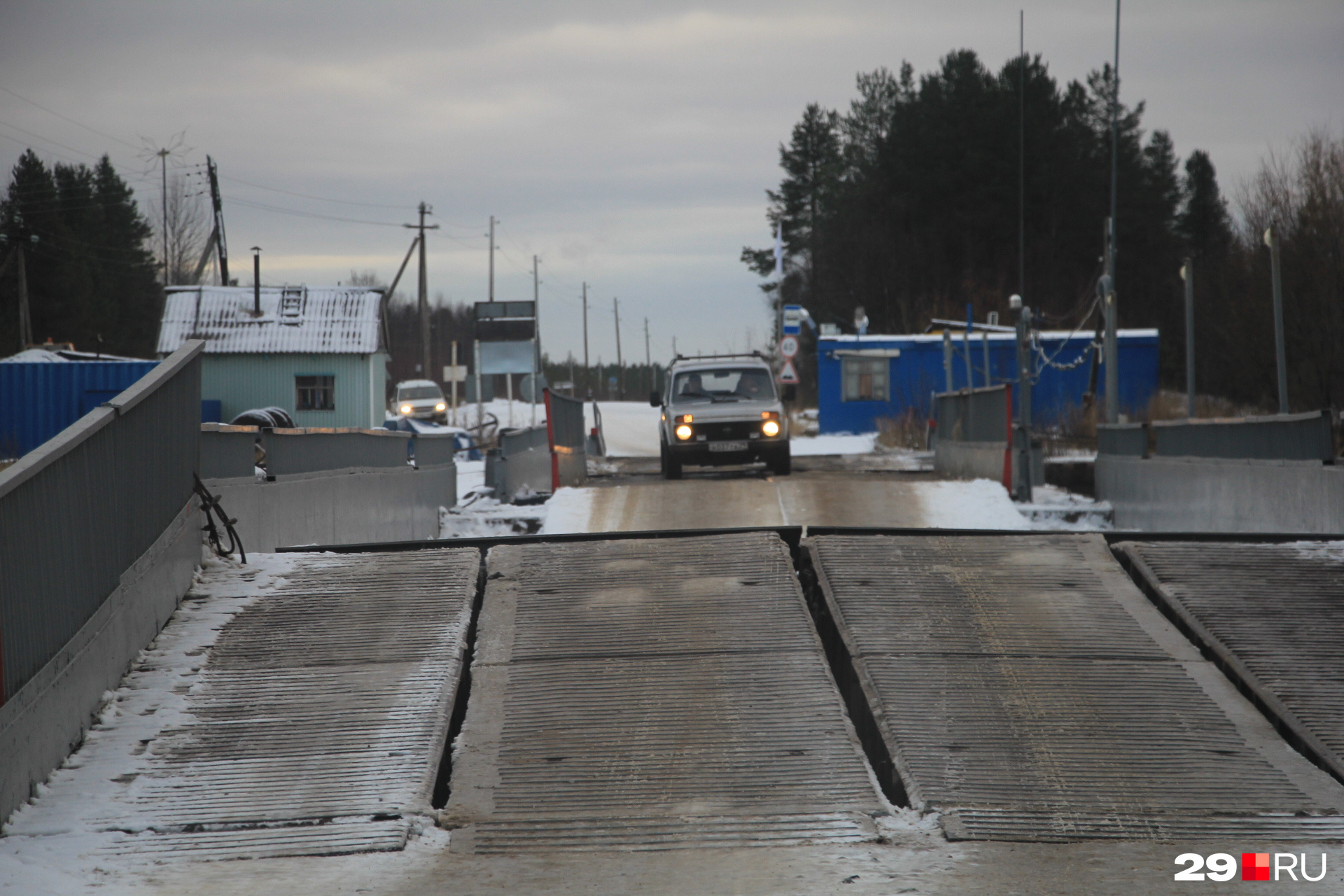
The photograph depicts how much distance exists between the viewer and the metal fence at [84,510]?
182 inches

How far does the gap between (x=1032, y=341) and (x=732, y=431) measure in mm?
13732

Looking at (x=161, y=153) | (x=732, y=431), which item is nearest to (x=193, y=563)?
(x=732, y=431)

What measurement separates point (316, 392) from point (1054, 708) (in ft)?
158

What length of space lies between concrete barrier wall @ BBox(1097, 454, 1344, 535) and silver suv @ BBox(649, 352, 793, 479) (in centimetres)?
606

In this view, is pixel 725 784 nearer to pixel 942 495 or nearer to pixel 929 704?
pixel 929 704

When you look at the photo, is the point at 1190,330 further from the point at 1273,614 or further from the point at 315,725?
the point at 315,725

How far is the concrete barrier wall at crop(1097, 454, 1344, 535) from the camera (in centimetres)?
901

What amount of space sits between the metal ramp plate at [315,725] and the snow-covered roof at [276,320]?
4494cm

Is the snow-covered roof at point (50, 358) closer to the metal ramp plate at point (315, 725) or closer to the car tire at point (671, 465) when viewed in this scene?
the car tire at point (671, 465)

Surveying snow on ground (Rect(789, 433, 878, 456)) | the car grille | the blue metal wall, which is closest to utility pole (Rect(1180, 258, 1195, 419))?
the car grille

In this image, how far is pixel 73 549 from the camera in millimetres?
5227

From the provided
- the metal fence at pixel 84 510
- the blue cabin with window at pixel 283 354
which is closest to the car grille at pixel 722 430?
the metal fence at pixel 84 510

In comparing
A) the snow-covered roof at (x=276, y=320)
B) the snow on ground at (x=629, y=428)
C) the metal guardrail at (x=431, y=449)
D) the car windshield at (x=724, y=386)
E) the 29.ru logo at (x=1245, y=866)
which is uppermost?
the snow-covered roof at (x=276, y=320)

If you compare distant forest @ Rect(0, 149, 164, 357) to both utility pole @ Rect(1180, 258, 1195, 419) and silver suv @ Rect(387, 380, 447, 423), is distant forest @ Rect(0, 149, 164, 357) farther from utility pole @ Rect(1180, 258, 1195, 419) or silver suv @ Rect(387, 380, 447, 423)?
utility pole @ Rect(1180, 258, 1195, 419)
